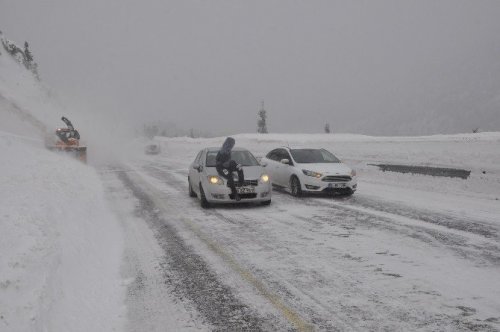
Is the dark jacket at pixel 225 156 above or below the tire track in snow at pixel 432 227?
above

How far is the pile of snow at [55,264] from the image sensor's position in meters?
3.98

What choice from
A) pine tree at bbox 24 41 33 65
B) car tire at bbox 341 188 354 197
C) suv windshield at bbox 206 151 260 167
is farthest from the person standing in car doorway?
pine tree at bbox 24 41 33 65

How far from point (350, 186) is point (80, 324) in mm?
9562

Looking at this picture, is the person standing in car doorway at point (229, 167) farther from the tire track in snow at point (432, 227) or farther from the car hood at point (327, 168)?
the car hood at point (327, 168)

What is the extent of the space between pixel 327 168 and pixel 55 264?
29.0 ft

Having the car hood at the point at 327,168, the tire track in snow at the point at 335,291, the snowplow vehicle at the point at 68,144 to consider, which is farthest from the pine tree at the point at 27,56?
the tire track in snow at the point at 335,291

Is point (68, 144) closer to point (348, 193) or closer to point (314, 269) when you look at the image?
point (348, 193)

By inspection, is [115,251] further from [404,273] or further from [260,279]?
[404,273]

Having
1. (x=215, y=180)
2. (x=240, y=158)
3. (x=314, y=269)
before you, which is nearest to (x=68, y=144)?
(x=240, y=158)

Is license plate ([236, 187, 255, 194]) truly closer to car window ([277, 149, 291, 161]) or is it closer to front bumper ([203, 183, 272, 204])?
front bumper ([203, 183, 272, 204])

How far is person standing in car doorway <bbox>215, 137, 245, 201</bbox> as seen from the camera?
34.2 ft

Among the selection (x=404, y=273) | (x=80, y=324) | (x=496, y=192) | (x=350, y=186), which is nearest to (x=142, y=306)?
(x=80, y=324)

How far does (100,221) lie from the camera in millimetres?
9016

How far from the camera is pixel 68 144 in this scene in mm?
25203
